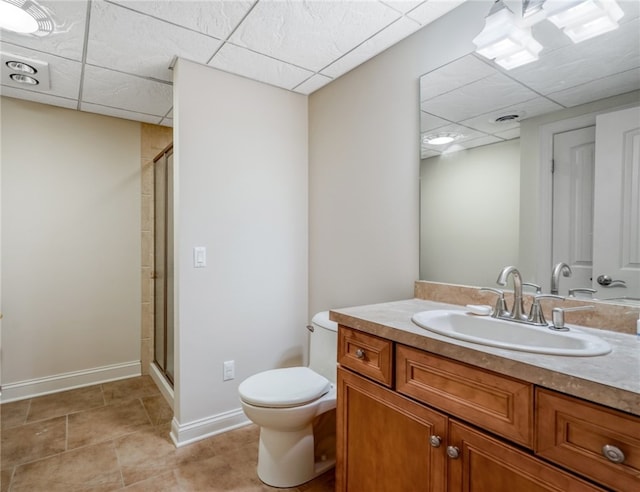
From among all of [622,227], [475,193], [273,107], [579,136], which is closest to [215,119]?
[273,107]

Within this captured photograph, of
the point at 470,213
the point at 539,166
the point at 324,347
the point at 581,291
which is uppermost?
the point at 539,166

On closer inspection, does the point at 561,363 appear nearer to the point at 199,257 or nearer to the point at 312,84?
the point at 199,257

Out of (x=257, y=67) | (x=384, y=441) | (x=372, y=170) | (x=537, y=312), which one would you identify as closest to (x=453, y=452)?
(x=384, y=441)

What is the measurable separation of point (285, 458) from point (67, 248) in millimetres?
2342

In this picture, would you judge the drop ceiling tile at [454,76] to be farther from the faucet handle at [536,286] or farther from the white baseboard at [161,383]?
the white baseboard at [161,383]

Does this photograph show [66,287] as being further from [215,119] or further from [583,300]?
[583,300]

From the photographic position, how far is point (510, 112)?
146 cm

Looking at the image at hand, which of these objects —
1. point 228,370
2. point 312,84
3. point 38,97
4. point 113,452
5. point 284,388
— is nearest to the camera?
point 284,388

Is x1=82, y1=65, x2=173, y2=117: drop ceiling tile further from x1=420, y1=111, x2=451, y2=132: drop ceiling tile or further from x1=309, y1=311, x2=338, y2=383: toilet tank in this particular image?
x1=309, y1=311, x2=338, y2=383: toilet tank

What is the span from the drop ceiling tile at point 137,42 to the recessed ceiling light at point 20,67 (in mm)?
395

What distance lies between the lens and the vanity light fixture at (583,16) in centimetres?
116

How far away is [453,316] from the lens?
54.9 inches

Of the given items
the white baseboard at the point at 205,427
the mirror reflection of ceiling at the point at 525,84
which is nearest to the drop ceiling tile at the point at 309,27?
the mirror reflection of ceiling at the point at 525,84

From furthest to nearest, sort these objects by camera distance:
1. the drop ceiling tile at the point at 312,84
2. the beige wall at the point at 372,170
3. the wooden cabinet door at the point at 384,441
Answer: the drop ceiling tile at the point at 312,84, the beige wall at the point at 372,170, the wooden cabinet door at the point at 384,441
